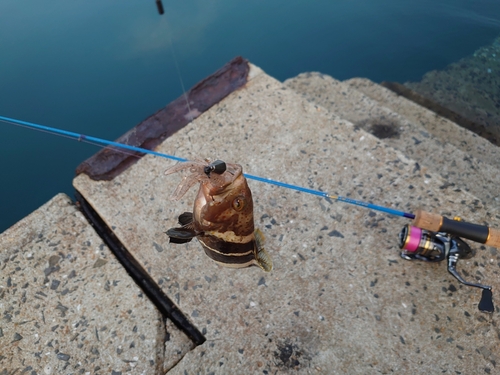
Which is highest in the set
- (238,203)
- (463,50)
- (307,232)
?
(238,203)

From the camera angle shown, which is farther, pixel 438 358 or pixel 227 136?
pixel 227 136

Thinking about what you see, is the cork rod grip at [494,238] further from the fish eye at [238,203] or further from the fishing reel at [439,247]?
the fish eye at [238,203]

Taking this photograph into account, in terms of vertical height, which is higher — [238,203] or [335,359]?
[238,203]

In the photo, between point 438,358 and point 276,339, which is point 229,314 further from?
point 438,358

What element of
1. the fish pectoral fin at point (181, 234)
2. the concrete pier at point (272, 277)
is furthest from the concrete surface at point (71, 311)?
the fish pectoral fin at point (181, 234)

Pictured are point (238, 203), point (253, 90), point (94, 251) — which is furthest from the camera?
point (253, 90)

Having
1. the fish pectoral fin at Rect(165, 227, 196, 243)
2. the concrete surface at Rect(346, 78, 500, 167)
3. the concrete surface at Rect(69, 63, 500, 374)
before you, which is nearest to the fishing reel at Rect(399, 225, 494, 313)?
Answer: the concrete surface at Rect(69, 63, 500, 374)

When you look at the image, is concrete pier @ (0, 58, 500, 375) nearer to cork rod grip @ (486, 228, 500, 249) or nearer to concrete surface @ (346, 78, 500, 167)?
cork rod grip @ (486, 228, 500, 249)

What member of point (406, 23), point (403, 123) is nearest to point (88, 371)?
point (403, 123)
